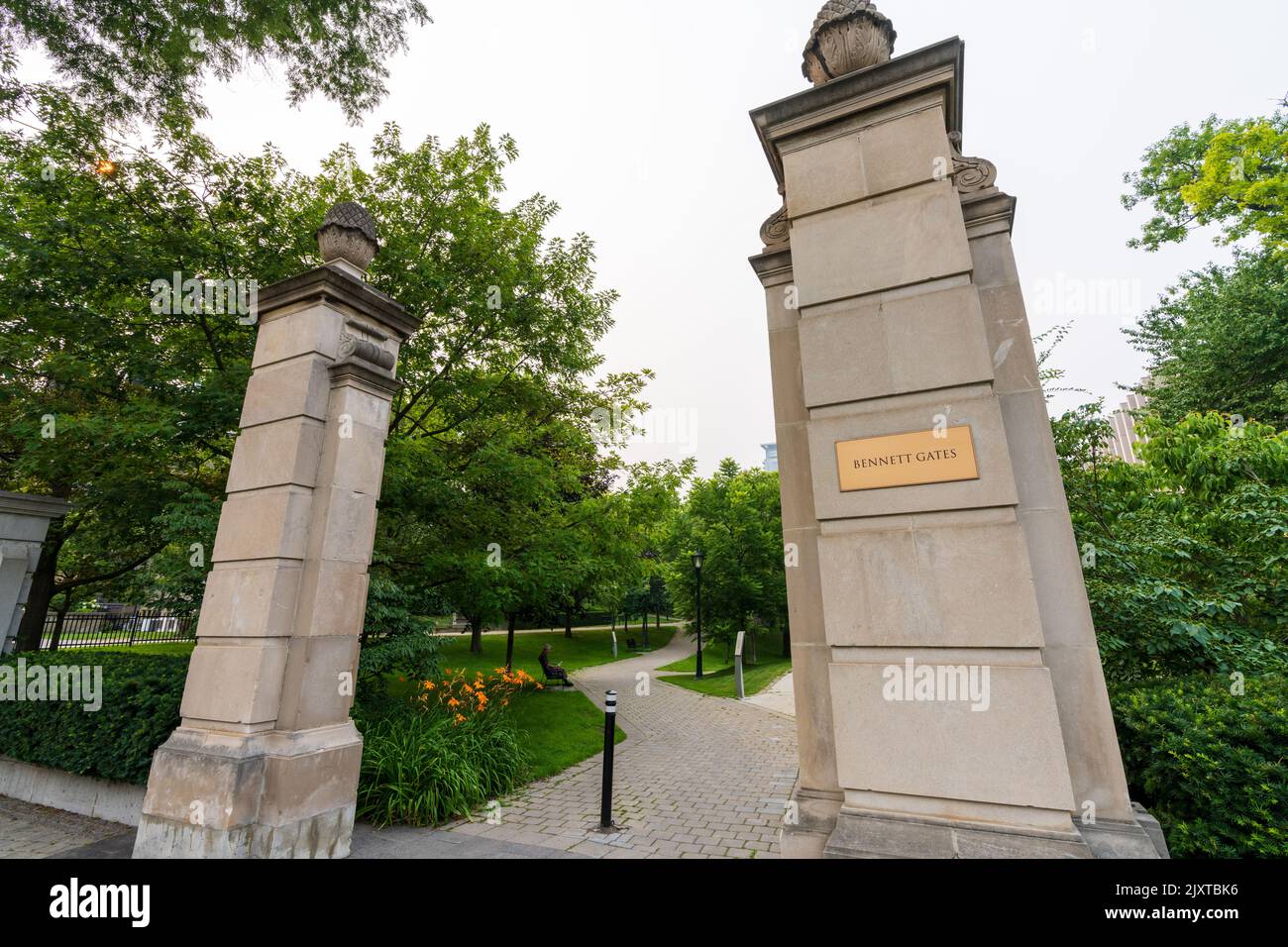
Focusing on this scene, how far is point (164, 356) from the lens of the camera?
25.4 ft

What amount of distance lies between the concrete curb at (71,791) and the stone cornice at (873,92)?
28.6 ft

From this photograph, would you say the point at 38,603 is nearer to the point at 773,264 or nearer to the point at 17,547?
the point at 17,547

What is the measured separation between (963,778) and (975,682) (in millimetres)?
499

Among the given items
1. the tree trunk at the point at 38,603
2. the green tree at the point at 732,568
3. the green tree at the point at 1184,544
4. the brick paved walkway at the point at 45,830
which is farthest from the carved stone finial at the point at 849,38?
the green tree at the point at 732,568

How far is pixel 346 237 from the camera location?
5.81m

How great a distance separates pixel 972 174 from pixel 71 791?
419 inches

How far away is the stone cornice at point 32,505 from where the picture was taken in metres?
8.46

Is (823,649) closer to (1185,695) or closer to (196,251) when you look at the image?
(1185,695)

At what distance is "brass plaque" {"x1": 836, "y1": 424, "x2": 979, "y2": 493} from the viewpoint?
10.7 feet

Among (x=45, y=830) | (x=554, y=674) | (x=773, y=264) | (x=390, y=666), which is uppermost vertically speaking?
(x=773, y=264)

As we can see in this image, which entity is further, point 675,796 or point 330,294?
point 675,796

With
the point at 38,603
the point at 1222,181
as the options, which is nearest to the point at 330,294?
the point at 38,603

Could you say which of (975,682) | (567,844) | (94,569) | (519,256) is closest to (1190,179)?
(519,256)
